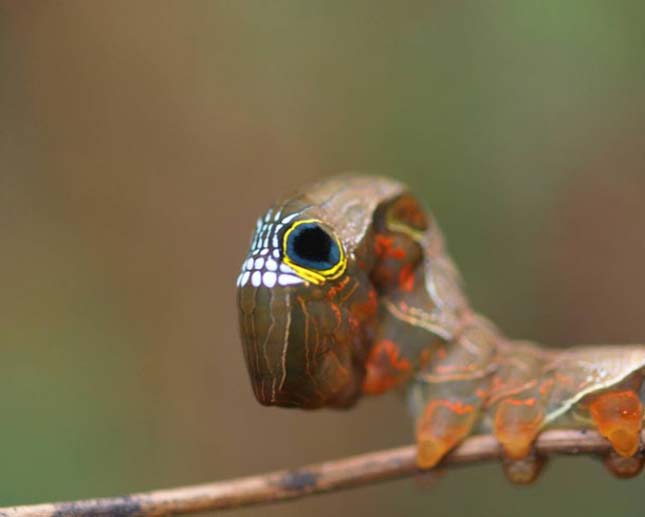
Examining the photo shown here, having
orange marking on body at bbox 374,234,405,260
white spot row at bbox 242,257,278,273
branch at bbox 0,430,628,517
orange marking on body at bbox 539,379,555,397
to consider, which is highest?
white spot row at bbox 242,257,278,273

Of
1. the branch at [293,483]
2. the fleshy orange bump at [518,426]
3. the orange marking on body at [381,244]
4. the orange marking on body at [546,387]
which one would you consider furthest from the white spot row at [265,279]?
the orange marking on body at [546,387]

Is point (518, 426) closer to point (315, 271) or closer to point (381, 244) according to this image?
point (381, 244)

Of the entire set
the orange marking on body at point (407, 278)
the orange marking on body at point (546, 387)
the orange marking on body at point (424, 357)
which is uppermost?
the orange marking on body at point (407, 278)

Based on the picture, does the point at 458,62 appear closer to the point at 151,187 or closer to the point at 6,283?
the point at 151,187

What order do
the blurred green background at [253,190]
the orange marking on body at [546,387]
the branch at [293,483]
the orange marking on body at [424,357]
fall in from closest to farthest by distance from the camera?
the branch at [293,483] → the orange marking on body at [546,387] → the orange marking on body at [424,357] → the blurred green background at [253,190]

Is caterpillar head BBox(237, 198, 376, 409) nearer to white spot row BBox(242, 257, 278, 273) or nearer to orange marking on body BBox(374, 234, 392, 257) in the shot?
white spot row BBox(242, 257, 278, 273)

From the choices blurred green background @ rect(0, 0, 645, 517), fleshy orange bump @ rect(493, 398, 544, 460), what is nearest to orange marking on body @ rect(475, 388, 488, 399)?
fleshy orange bump @ rect(493, 398, 544, 460)

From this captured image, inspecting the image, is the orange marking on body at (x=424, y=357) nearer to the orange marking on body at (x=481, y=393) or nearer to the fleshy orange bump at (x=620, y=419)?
the orange marking on body at (x=481, y=393)
